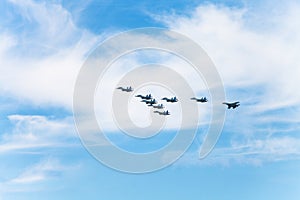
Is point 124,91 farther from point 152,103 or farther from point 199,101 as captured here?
point 199,101

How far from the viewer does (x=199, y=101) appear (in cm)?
14488

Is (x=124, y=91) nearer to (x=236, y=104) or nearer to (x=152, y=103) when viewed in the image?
(x=152, y=103)

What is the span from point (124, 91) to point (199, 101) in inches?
715

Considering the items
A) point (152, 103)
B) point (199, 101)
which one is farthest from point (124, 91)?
point (199, 101)

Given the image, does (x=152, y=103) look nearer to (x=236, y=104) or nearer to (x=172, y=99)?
(x=172, y=99)

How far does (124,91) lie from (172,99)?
38.4ft

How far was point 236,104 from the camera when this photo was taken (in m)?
148

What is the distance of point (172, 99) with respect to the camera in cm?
14675

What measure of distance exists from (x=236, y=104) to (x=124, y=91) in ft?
88.8

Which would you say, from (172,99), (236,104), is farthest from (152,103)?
(236,104)

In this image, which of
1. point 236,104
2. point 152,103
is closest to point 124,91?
point 152,103

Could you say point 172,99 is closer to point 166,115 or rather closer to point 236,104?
point 166,115

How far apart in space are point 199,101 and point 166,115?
1065cm

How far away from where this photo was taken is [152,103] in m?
148
